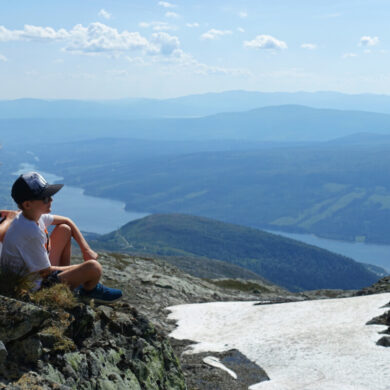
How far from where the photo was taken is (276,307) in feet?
132

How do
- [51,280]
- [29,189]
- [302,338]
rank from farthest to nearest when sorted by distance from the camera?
[302,338] → [51,280] → [29,189]

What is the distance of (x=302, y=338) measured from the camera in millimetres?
29344

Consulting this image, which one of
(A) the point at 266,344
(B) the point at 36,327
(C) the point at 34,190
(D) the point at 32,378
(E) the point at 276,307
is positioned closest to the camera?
(D) the point at 32,378

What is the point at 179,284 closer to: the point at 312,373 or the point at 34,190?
the point at 312,373

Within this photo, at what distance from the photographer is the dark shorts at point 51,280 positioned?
12547 mm

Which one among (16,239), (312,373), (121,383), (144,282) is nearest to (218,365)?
(312,373)

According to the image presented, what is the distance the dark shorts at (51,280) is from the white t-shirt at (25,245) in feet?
1.29

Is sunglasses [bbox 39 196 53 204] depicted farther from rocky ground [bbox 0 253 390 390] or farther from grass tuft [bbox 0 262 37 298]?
rocky ground [bbox 0 253 390 390]

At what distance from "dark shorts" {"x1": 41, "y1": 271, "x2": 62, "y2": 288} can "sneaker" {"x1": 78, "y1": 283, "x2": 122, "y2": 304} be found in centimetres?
100

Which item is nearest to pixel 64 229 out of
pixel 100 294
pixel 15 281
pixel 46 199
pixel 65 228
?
pixel 65 228

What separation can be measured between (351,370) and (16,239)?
17903 mm

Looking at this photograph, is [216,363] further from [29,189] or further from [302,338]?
[29,189]

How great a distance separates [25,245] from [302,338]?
21073 mm

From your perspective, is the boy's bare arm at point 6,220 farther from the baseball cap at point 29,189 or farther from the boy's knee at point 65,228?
the boy's knee at point 65,228
